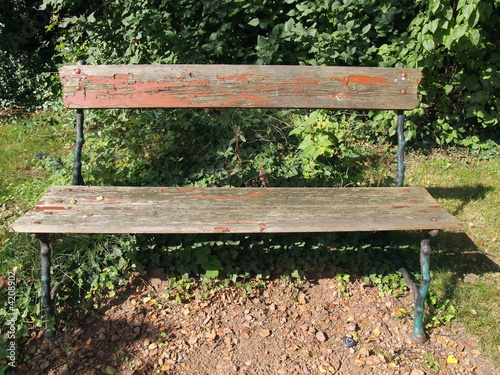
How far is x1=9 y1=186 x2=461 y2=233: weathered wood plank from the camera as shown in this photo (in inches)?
93.4

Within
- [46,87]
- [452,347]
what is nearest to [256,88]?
[452,347]

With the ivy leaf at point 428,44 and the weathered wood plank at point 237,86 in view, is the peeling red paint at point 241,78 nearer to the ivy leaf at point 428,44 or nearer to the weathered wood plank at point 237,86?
the weathered wood plank at point 237,86

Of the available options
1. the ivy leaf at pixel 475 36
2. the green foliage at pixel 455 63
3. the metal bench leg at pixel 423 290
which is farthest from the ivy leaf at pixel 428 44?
the metal bench leg at pixel 423 290

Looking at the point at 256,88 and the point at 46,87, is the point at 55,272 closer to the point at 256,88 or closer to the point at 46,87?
the point at 256,88

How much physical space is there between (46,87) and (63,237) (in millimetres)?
3180

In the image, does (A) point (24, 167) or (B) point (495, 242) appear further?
(A) point (24, 167)

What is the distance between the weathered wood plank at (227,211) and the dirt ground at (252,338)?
26.1 inches

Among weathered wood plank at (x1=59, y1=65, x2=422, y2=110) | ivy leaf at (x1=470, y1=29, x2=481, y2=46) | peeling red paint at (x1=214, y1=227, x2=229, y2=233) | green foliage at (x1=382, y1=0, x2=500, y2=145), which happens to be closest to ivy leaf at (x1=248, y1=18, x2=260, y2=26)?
green foliage at (x1=382, y1=0, x2=500, y2=145)

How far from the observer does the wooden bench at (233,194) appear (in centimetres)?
242

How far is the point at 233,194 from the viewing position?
275cm

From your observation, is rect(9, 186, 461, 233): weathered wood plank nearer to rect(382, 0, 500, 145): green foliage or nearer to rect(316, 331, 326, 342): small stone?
rect(316, 331, 326, 342): small stone

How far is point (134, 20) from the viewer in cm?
405

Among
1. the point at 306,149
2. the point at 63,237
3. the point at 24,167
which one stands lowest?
the point at 63,237

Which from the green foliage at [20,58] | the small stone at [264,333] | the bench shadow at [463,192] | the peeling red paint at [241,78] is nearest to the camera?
the small stone at [264,333]
